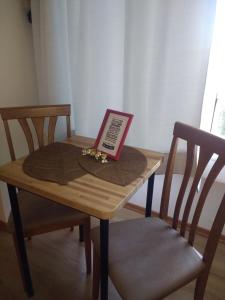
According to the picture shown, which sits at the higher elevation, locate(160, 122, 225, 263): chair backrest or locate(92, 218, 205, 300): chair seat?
locate(160, 122, 225, 263): chair backrest

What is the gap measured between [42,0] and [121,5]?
20.1 inches

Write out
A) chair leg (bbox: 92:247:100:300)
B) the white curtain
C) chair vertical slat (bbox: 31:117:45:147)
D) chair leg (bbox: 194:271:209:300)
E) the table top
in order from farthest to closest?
chair vertical slat (bbox: 31:117:45:147)
the white curtain
chair leg (bbox: 92:247:100:300)
chair leg (bbox: 194:271:209:300)
the table top

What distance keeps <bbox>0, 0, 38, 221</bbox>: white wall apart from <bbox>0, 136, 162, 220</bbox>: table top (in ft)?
2.21

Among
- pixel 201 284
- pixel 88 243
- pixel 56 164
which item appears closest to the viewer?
pixel 201 284

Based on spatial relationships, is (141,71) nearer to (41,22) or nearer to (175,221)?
(41,22)

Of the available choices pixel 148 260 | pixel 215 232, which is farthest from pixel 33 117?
→ pixel 215 232

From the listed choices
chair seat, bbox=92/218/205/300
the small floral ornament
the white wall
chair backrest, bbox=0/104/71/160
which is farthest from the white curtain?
chair seat, bbox=92/218/205/300

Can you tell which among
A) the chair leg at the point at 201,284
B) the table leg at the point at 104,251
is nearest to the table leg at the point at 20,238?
the table leg at the point at 104,251

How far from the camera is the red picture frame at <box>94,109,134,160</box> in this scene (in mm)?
1234

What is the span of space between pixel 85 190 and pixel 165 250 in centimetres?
45

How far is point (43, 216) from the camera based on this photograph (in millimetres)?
1290

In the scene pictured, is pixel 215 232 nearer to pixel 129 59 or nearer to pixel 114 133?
pixel 114 133

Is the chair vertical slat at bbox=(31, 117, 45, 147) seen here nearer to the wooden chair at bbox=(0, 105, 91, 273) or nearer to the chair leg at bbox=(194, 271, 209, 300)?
the wooden chair at bbox=(0, 105, 91, 273)

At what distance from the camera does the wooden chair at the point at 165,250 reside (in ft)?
3.17
